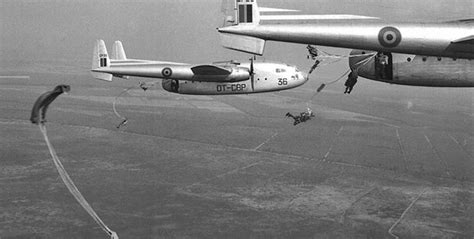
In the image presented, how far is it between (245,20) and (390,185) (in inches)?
6597

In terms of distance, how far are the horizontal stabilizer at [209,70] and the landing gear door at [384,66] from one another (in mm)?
→ 24327

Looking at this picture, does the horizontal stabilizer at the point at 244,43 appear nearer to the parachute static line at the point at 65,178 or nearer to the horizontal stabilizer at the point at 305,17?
the horizontal stabilizer at the point at 305,17

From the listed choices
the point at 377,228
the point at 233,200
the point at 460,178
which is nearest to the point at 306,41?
the point at 377,228

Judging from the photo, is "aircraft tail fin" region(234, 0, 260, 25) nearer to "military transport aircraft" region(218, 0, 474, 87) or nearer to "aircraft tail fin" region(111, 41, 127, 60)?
"military transport aircraft" region(218, 0, 474, 87)

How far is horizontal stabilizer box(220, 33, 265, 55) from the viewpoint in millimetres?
23000

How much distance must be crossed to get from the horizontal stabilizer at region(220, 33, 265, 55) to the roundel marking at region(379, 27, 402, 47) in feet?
21.3

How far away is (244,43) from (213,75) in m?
26.8

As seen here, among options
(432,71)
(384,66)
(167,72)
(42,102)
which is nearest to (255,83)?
(167,72)

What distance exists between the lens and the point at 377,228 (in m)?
132

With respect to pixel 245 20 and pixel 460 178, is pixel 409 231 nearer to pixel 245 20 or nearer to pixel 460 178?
pixel 460 178

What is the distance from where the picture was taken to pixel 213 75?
50.1 m

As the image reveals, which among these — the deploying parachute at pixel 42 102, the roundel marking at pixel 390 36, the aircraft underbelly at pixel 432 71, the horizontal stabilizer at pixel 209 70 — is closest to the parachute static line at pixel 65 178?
the deploying parachute at pixel 42 102

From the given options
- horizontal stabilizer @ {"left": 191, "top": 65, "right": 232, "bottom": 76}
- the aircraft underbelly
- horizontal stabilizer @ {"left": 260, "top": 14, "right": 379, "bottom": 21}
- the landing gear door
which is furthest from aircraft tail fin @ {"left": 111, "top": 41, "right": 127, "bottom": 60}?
the aircraft underbelly

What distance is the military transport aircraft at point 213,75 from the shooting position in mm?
48094
